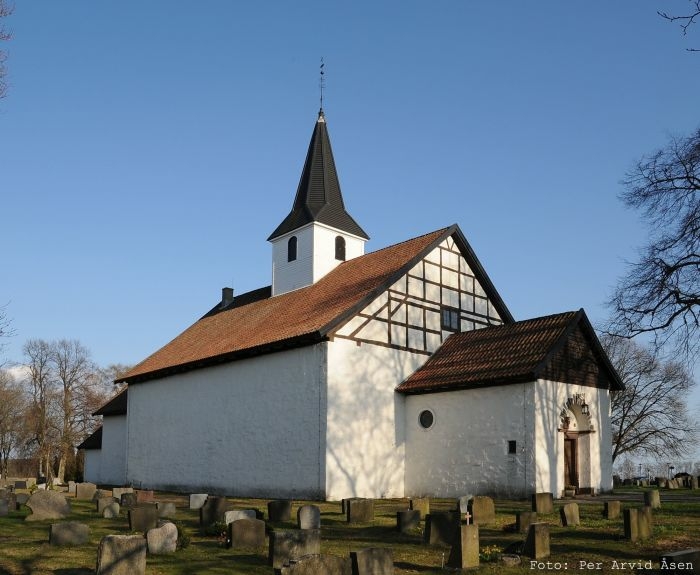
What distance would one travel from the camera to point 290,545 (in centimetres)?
1100

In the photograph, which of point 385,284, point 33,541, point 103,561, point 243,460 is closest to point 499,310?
Answer: point 385,284

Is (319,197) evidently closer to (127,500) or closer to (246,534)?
(127,500)

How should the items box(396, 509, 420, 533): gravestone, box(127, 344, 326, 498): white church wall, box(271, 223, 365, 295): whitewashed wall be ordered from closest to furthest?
box(396, 509, 420, 533): gravestone → box(127, 344, 326, 498): white church wall → box(271, 223, 365, 295): whitewashed wall

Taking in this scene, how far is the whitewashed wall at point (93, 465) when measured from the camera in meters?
39.1

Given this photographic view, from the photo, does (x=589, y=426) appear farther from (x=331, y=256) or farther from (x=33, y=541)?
(x=33, y=541)

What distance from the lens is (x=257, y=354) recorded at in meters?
26.3

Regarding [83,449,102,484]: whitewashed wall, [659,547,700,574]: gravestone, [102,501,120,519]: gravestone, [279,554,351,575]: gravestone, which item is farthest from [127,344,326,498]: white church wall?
[659,547,700,574]: gravestone

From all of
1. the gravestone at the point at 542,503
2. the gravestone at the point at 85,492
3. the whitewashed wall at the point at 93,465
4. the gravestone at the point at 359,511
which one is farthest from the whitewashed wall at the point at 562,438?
the whitewashed wall at the point at 93,465

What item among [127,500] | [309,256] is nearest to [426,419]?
[309,256]

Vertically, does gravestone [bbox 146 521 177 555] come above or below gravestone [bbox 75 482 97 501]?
above

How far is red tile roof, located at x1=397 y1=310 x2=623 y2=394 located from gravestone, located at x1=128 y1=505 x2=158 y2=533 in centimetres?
1153

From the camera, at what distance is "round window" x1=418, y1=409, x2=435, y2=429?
82.5 ft

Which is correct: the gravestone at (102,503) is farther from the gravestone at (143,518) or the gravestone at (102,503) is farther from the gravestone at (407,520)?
the gravestone at (407,520)

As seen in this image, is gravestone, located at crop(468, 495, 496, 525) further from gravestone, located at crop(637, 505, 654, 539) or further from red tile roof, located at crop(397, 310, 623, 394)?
red tile roof, located at crop(397, 310, 623, 394)
